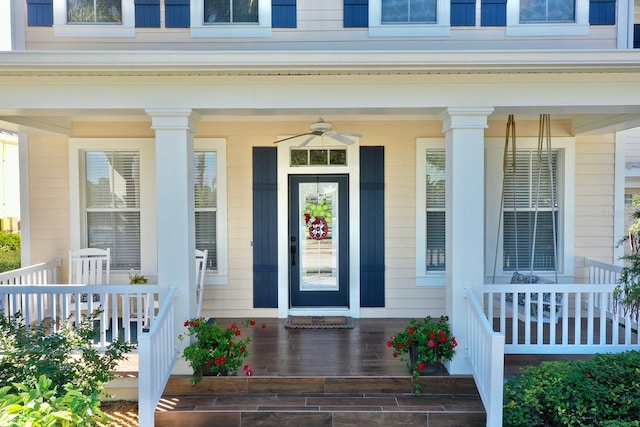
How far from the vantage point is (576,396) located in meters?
3.59

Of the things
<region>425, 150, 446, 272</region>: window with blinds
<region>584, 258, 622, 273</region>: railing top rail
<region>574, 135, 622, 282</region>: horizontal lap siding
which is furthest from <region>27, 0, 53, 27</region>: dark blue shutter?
<region>584, 258, 622, 273</region>: railing top rail

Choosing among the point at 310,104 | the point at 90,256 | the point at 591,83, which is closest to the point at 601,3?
the point at 591,83

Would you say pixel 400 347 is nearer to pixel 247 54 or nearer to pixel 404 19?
pixel 247 54

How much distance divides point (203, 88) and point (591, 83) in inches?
136

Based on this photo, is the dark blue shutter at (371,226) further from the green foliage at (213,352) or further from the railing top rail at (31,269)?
the railing top rail at (31,269)

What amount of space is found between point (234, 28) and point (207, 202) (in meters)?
2.19

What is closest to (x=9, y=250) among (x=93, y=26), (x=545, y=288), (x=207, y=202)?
(x=207, y=202)

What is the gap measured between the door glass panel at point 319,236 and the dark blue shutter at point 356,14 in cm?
197

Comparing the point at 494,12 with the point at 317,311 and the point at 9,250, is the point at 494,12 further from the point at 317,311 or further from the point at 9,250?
the point at 9,250

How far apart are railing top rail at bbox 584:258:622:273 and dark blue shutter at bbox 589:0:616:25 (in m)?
2.70

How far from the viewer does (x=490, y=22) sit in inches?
198

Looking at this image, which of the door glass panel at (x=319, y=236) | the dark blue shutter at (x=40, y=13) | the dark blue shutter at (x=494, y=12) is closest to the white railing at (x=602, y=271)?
the dark blue shutter at (x=494, y=12)

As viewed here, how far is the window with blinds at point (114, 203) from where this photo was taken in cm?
604

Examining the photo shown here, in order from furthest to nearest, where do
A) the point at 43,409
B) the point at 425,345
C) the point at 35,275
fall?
the point at 35,275 → the point at 425,345 → the point at 43,409
